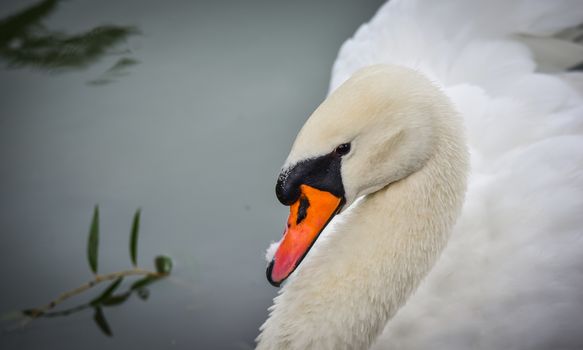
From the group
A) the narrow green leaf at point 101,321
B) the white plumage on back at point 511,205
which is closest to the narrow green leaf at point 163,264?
the narrow green leaf at point 101,321

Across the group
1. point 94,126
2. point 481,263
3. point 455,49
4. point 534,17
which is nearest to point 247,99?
point 94,126

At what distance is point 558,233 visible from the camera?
101 inches

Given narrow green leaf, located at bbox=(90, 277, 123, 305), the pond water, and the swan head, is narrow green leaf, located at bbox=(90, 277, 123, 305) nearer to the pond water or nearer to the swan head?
the pond water

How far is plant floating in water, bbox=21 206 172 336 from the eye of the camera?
3178 mm

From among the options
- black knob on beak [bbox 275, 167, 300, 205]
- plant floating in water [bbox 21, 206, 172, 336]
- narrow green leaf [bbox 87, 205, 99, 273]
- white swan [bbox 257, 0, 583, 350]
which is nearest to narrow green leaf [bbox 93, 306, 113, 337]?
plant floating in water [bbox 21, 206, 172, 336]

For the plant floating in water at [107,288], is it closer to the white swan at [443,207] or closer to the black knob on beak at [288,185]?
the white swan at [443,207]

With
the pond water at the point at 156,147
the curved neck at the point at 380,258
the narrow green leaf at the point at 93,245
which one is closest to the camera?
the curved neck at the point at 380,258

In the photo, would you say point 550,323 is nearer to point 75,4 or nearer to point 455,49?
point 455,49

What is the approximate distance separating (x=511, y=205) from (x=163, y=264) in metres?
1.61

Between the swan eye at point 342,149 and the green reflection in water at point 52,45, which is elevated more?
the green reflection in water at point 52,45

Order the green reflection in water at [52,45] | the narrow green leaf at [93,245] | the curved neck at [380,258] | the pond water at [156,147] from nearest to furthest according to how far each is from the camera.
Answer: the curved neck at [380,258] < the narrow green leaf at [93,245] < the pond water at [156,147] < the green reflection in water at [52,45]

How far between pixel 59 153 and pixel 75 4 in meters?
1.25

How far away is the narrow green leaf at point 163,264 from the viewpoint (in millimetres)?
3416

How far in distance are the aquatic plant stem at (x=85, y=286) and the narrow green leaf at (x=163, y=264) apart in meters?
0.02
